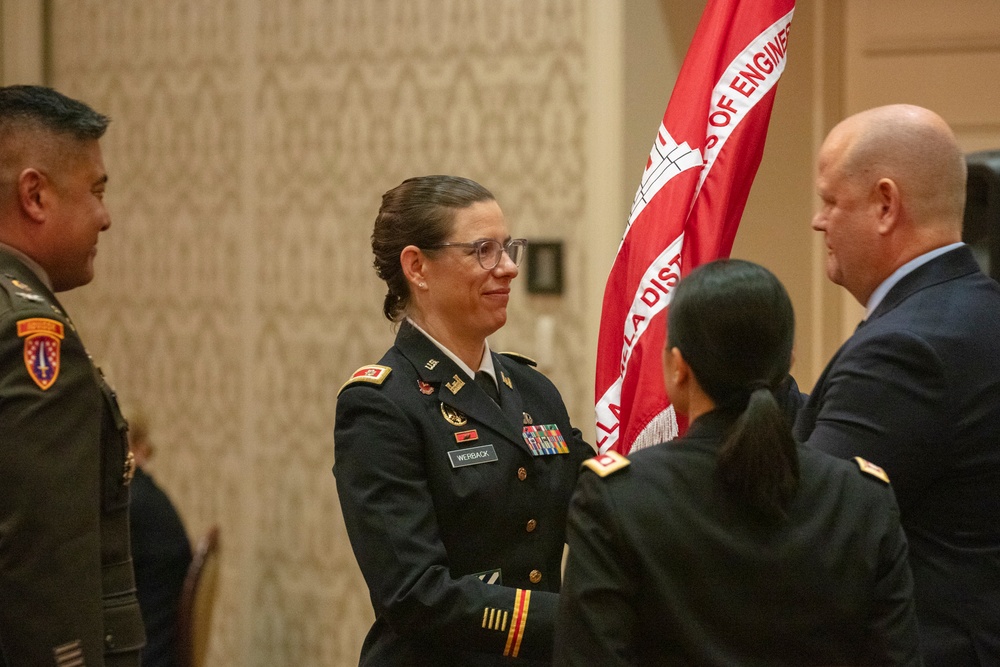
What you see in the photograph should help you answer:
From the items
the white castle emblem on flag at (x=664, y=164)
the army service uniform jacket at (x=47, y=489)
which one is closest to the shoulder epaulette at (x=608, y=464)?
the army service uniform jacket at (x=47, y=489)

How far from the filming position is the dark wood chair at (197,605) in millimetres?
3102

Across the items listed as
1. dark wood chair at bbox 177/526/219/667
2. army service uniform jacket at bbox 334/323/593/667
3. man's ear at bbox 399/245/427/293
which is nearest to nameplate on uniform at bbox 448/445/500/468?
army service uniform jacket at bbox 334/323/593/667

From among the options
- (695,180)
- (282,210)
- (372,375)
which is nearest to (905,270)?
(695,180)

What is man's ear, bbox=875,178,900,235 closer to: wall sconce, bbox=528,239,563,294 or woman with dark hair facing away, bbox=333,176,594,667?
woman with dark hair facing away, bbox=333,176,594,667

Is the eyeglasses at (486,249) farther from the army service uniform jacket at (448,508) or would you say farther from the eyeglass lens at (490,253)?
the army service uniform jacket at (448,508)

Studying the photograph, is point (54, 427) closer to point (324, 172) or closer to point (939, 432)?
point (939, 432)

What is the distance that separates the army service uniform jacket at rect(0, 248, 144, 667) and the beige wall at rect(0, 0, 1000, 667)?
6.59ft

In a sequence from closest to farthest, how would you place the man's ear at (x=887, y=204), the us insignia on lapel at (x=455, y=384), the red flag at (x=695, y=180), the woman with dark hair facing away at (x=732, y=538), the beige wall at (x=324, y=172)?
the woman with dark hair facing away at (x=732, y=538) < the man's ear at (x=887, y=204) < the us insignia on lapel at (x=455, y=384) < the red flag at (x=695, y=180) < the beige wall at (x=324, y=172)

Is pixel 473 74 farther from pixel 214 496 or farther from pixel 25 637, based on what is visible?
pixel 25 637

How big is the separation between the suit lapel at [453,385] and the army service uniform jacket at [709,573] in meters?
0.57

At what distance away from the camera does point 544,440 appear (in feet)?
6.57

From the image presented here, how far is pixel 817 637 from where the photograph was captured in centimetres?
135

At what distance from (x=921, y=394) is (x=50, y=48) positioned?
12.7 feet

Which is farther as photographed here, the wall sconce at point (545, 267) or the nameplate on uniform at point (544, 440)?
the wall sconce at point (545, 267)
